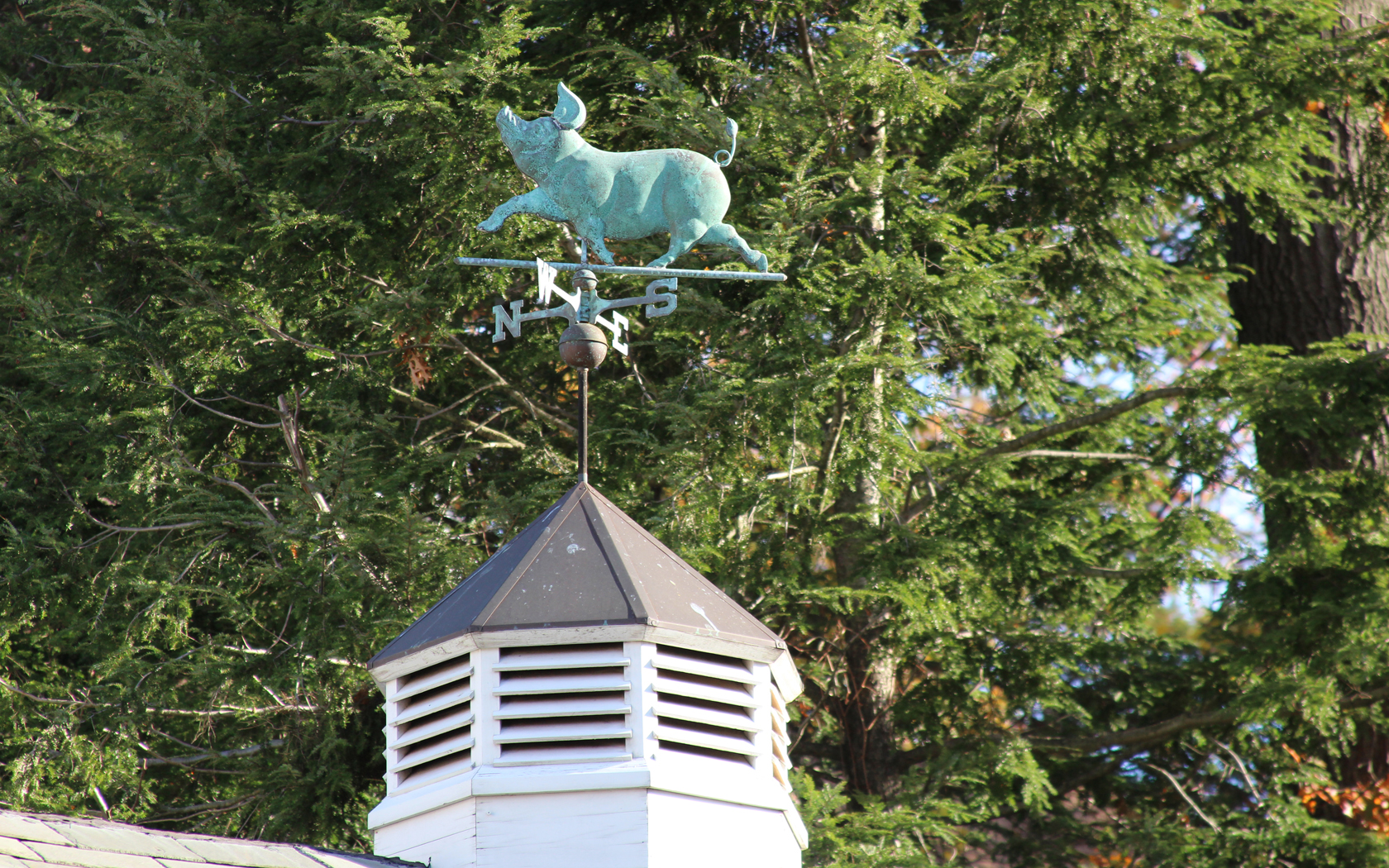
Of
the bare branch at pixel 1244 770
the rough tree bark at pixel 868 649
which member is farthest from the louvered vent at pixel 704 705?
the bare branch at pixel 1244 770

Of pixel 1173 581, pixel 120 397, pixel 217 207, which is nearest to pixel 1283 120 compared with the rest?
pixel 1173 581

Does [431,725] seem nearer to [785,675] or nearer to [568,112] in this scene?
[785,675]

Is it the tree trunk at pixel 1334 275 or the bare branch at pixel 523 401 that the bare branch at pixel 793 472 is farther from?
the tree trunk at pixel 1334 275

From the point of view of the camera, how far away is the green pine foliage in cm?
734

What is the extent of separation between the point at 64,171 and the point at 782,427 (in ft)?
16.6

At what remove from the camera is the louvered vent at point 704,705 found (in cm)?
354

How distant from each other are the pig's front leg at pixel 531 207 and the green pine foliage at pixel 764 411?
3.15 m

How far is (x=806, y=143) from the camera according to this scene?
747 centimetres

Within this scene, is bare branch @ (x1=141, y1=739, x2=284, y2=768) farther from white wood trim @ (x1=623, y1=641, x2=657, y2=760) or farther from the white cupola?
white wood trim @ (x1=623, y1=641, x2=657, y2=760)

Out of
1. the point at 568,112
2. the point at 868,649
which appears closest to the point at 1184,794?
the point at 868,649

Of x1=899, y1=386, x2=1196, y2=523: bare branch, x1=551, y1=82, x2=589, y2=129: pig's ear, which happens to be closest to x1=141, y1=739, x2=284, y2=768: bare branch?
x1=899, y1=386, x2=1196, y2=523: bare branch

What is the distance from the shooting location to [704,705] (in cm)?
367

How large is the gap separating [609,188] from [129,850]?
2059mm

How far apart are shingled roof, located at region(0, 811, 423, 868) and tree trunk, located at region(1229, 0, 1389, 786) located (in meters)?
6.91
